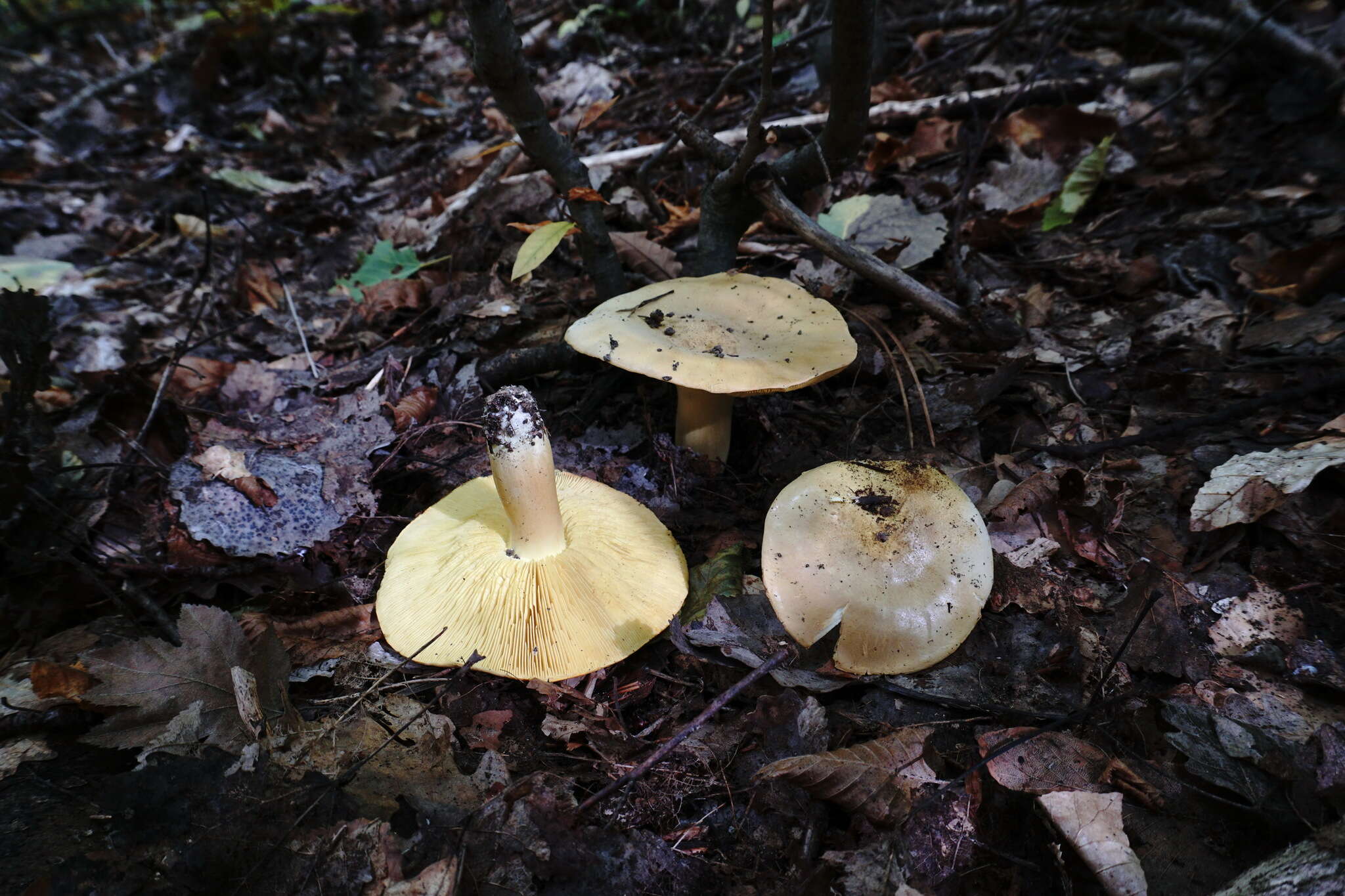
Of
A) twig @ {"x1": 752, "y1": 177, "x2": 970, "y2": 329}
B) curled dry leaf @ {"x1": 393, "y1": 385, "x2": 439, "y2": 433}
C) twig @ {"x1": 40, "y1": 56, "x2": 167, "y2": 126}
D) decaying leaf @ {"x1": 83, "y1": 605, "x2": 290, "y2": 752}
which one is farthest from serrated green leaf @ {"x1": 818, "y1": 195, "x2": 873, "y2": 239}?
twig @ {"x1": 40, "y1": 56, "x2": 167, "y2": 126}

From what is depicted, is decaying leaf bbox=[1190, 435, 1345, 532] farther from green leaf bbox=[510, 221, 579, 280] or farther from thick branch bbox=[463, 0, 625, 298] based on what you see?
green leaf bbox=[510, 221, 579, 280]

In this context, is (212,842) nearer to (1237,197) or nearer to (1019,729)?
(1019,729)

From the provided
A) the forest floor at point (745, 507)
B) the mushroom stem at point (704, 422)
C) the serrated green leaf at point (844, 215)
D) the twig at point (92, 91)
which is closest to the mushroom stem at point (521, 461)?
the forest floor at point (745, 507)

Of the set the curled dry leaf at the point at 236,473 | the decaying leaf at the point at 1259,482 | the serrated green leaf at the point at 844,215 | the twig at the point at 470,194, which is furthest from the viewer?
the twig at the point at 470,194

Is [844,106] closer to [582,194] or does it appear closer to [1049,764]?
[582,194]

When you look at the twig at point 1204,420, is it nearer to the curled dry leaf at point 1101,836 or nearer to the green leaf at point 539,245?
the curled dry leaf at point 1101,836

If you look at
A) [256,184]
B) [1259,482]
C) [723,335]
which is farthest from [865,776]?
[256,184]
